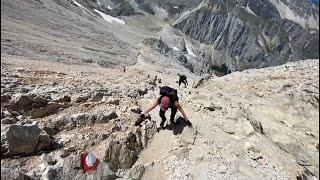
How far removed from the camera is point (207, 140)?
1673 cm

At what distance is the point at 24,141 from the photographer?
10.7m

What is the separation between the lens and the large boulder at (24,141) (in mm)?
9893

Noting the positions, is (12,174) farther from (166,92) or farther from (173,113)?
(173,113)

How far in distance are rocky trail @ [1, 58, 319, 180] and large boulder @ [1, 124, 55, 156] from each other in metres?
0.02

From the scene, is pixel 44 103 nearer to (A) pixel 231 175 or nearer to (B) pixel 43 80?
(B) pixel 43 80

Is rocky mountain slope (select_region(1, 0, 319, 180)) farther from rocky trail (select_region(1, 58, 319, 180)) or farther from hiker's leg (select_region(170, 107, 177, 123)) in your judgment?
hiker's leg (select_region(170, 107, 177, 123))

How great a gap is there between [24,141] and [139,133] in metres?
5.27

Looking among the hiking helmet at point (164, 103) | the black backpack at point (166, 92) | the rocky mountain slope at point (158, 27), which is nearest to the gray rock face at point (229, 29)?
the rocky mountain slope at point (158, 27)

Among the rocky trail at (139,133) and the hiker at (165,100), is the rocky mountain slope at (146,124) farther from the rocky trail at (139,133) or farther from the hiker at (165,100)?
the hiker at (165,100)

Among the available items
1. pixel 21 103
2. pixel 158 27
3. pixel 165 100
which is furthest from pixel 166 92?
pixel 158 27

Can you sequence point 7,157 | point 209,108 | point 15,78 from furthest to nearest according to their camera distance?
1. point 209,108
2. point 15,78
3. point 7,157

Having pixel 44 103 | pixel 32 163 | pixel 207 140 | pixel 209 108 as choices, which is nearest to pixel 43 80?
pixel 44 103

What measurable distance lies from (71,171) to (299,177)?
342 inches

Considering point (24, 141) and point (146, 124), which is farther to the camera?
point (146, 124)
